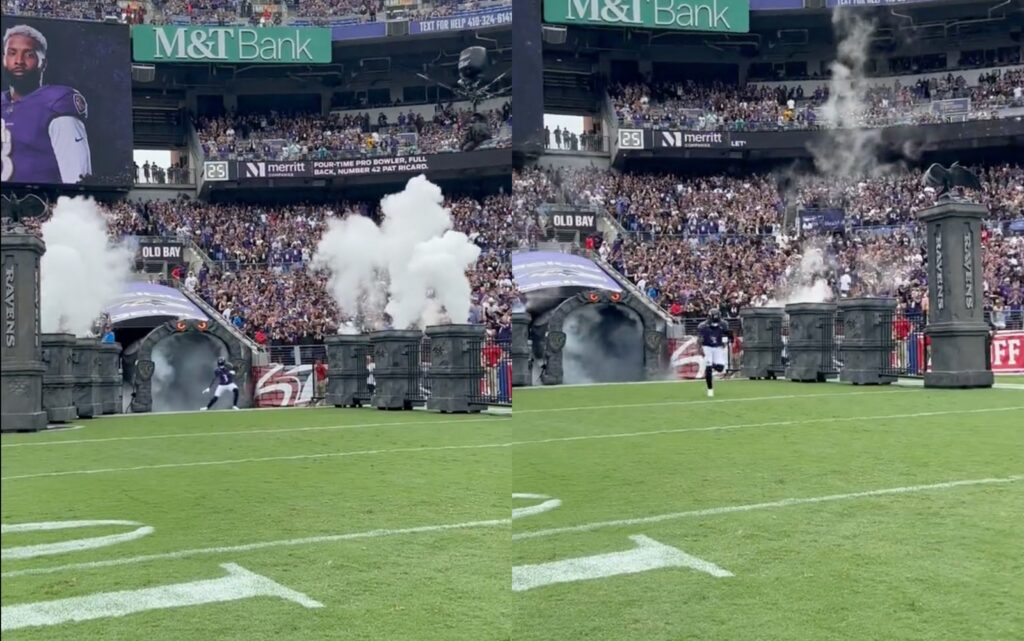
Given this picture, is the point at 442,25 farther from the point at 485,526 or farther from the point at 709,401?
the point at 709,401

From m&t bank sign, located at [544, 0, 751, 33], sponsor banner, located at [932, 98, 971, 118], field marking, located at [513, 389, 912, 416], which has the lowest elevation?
field marking, located at [513, 389, 912, 416]

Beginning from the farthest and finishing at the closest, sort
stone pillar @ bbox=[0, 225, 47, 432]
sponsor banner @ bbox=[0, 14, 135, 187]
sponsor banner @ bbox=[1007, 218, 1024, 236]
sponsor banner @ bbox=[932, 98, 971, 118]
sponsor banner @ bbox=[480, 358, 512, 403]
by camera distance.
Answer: sponsor banner @ bbox=[932, 98, 971, 118], sponsor banner @ bbox=[1007, 218, 1024, 236], sponsor banner @ bbox=[480, 358, 512, 403], sponsor banner @ bbox=[0, 14, 135, 187], stone pillar @ bbox=[0, 225, 47, 432]

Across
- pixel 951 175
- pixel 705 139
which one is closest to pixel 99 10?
pixel 951 175

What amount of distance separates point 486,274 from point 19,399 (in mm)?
3116

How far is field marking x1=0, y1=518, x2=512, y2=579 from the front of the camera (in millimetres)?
5008

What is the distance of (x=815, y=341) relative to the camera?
19203mm

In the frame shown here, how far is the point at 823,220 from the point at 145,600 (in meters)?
30.0

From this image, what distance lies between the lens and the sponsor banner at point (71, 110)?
1.75m

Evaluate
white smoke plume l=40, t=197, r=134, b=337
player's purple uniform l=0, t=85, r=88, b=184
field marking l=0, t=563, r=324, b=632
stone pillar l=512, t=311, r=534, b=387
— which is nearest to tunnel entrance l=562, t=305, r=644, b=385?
white smoke plume l=40, t=197, r=134, b=337

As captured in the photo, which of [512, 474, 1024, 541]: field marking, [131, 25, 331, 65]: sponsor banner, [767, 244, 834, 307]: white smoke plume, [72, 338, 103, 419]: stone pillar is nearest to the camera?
[131, 25, 331, 65]: sponsor banner

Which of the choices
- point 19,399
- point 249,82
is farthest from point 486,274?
point 249,82

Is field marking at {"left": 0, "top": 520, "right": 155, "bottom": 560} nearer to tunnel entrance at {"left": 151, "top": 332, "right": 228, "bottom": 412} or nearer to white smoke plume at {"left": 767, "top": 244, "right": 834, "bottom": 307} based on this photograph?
tunnel entrance at {"left": 151, "top": 332, "right": 228, "bottom": 412}

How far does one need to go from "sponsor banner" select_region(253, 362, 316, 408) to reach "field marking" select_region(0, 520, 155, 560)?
16.6 meters

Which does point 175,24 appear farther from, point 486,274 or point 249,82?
point 486,274
